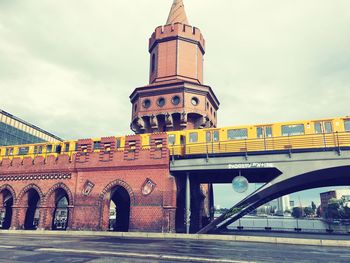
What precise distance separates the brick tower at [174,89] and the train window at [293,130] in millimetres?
10566

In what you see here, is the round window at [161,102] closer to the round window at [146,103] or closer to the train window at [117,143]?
the round window at [146,103]

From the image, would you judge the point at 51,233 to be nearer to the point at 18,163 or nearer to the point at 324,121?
the point at 18,163

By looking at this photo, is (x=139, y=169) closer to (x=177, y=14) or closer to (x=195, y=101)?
(x=195, y=101)

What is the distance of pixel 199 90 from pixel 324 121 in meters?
13.5

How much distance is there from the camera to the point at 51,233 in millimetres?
23500

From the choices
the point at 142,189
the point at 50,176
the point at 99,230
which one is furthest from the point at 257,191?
the point at 50,176

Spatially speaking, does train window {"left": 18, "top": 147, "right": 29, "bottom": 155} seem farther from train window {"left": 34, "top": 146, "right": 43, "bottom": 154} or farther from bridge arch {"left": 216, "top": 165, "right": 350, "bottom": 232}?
bridge arch {"left": 216, "top": 165, "right": 350, "bottom": 232}

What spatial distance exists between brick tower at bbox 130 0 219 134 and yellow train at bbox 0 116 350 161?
18.3 ft

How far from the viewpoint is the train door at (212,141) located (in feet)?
75.1

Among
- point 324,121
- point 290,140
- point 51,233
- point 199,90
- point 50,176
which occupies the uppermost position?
point 199,90

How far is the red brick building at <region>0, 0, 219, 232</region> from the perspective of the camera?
23.6 meters

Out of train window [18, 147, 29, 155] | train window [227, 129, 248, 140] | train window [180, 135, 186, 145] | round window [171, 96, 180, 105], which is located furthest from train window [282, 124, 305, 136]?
train window [18, 147, 29, 155]

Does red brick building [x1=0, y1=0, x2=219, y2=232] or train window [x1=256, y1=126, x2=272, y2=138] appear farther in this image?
red brick building [x1=0, y1=0, x2=219, y2=232]

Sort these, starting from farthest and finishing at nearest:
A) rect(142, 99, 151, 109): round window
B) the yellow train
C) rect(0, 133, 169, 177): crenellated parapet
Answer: rect(142, 99, 151, 109): round window, rect(0, 133, 169, 177): crenellated parapet, the yellow train
